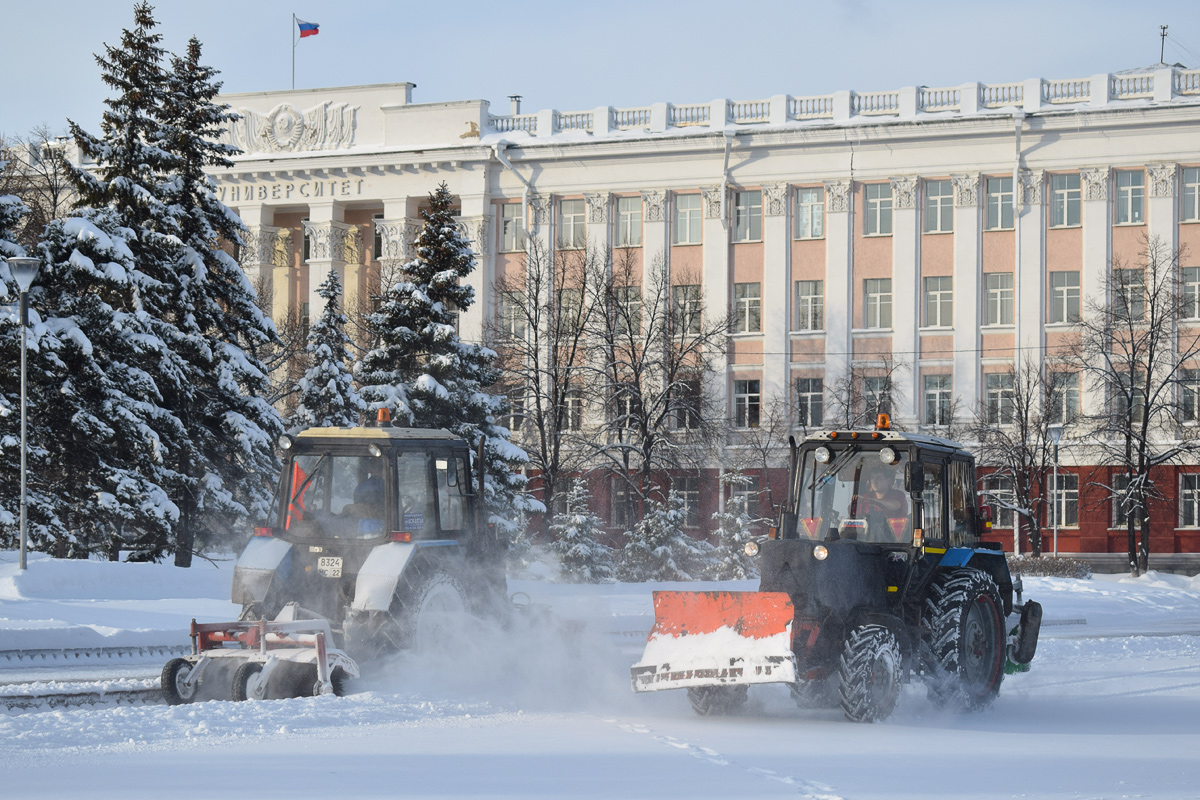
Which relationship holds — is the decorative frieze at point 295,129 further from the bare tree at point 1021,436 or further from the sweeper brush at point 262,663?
the sweeper brush at point 262,663

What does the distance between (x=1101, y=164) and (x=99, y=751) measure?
48.2 m

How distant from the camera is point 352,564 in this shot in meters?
12.7

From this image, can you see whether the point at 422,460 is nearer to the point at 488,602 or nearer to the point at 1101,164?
the point at 488,602

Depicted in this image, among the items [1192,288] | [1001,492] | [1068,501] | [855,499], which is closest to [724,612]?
[855,499]

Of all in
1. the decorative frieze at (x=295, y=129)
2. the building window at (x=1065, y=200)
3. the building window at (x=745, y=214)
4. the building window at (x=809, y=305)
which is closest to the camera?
the building window at (x=1065, y=200)

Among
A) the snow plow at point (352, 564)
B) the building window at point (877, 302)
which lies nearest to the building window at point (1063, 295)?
the building window at point (877, 302)

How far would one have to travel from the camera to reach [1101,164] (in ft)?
169

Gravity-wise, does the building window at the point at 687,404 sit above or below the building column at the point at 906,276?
below

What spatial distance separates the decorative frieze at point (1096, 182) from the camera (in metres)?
51.6

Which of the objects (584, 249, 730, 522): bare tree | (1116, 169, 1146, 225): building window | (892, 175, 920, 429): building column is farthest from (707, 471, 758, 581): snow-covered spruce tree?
(1116, 169, 1146, 225): building window

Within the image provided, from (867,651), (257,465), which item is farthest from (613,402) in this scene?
(867,651)

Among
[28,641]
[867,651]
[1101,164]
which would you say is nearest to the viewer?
[867,651]

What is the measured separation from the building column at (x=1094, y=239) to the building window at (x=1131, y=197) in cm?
47

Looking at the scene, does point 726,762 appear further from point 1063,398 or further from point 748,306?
point 748,306
